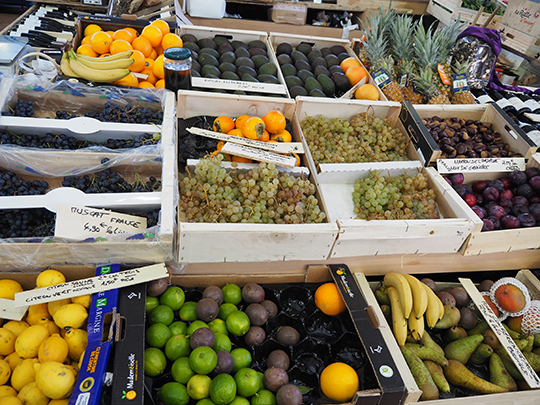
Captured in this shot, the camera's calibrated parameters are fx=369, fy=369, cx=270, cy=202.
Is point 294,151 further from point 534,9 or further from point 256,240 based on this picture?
Answer: point 534,9

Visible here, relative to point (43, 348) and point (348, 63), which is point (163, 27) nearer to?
point (348, 63)

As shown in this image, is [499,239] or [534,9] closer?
[499,239]

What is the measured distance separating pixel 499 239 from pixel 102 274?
181 cm

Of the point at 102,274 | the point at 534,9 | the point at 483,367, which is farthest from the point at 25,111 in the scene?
the point at 534,9

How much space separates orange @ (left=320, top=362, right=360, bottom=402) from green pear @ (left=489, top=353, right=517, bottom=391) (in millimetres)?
632


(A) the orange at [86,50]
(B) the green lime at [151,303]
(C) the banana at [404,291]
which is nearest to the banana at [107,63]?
(A) the orange at [86,50]

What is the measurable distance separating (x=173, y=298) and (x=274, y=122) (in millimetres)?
1063

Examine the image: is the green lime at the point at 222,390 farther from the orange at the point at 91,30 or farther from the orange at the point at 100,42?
the orange at the point at 91,30

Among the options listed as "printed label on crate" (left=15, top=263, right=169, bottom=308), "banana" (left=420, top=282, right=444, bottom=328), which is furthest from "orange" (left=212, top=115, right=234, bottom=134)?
"banana" (left=420, top=282, right=444, bottom=328)

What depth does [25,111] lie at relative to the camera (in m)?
1.90

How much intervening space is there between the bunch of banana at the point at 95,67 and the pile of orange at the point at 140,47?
0.24 ft

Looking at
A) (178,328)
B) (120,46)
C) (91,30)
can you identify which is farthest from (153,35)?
(178,328)

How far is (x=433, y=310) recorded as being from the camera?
5.20ft

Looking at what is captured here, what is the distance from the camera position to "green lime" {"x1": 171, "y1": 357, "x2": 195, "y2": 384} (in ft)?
Result: 4.21
